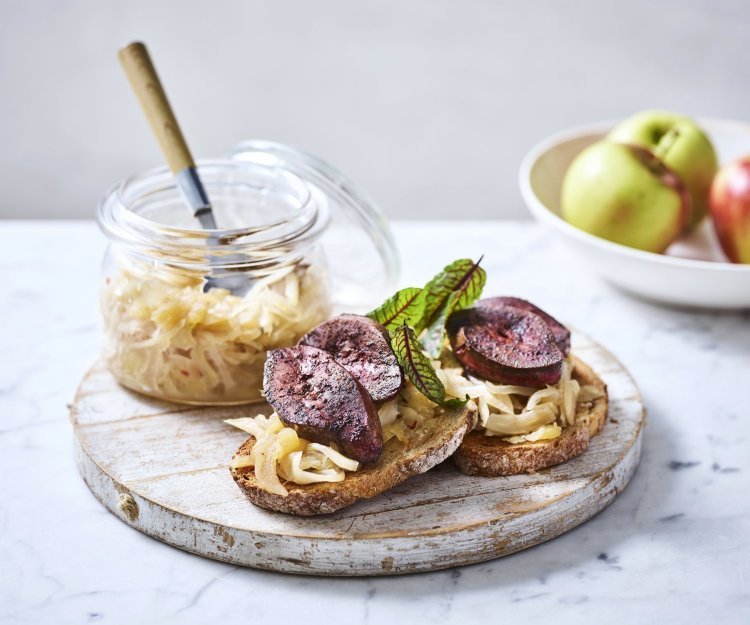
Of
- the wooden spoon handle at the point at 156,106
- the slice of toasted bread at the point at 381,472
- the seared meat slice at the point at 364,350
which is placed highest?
the wooden spoon handle at the point at 156,106

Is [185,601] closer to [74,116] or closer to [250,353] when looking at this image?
[250,353]

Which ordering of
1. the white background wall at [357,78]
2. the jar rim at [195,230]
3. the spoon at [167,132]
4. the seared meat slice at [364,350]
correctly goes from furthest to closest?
the white background wall at [357,78]
the spoon at [167,132]
the jar rim at [195,230]
the seared meat slice at [364,350]

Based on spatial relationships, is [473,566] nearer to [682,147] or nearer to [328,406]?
[328,406]

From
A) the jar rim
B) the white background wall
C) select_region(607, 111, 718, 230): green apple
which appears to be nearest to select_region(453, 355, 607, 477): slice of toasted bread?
the jar rim

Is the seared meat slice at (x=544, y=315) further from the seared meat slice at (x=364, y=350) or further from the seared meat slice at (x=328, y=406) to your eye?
the seared meat slice at (x=328, y=406)

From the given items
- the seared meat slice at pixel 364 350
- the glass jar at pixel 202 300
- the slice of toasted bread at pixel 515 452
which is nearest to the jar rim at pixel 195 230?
the glass jar at pixel 202 300

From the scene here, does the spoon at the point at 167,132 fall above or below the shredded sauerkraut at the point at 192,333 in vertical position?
above

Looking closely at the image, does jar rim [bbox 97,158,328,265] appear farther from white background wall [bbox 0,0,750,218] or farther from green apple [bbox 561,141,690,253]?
white background wall [bbox 0,0,750,218]
